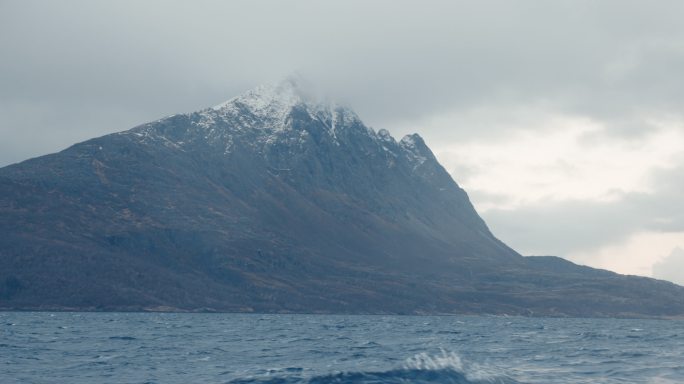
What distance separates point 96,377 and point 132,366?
35.9 feet

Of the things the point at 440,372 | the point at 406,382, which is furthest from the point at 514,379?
the point at 406,382

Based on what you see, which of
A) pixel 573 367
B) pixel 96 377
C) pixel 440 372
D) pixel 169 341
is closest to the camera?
pixel 440 372

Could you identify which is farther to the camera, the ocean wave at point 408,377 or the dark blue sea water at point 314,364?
the dark blue sea water at point 314,364

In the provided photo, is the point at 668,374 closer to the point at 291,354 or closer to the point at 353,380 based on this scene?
the point at 353,380

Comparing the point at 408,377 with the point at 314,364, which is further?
the point at 314,364

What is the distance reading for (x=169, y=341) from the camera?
447ft

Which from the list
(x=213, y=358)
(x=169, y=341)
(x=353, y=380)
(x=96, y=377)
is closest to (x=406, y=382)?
(x=353, y=380)

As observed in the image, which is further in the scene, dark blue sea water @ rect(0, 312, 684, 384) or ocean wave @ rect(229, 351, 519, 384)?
dark blue sea water @ rect(0, 312, 684, 384)

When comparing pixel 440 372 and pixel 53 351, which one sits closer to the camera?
pixel 440 372

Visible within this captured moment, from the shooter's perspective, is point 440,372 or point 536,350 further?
point 536,350

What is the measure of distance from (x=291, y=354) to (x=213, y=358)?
33.8ft

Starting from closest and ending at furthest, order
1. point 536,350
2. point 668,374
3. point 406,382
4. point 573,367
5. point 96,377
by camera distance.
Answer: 1. point 406,382
2. point 96,377
3. point 668,374
4. point 573,367
5. point 536,350

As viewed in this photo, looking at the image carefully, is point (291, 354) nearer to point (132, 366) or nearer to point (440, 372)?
point (132, 366)

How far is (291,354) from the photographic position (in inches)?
4080
